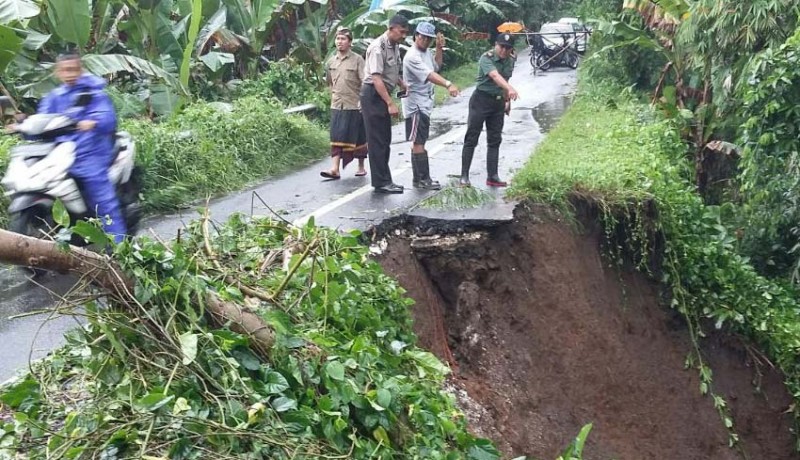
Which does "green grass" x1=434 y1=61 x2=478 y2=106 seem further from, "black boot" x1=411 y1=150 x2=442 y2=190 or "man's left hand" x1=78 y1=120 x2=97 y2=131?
"man's left hand" x1=78 y1=120 x2=97 y2=131

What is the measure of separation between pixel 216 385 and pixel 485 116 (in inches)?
216

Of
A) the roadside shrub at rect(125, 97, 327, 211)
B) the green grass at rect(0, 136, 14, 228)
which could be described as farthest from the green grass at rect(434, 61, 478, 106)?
the green grass at rect(0, 136, 14, 228)

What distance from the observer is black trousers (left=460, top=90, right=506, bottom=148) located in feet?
27.3

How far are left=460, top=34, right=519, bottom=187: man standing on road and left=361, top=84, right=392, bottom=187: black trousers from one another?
81 centimetres

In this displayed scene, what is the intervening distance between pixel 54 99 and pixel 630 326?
5.45 m

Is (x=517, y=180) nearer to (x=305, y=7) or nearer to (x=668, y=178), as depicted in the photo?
(x=668, y=178)

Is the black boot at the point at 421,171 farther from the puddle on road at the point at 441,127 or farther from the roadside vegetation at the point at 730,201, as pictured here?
the puddle on road at the point at 441,127

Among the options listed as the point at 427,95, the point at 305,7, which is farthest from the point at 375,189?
the point at 305,7

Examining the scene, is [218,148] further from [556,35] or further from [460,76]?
[556,35]

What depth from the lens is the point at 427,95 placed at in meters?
8.37

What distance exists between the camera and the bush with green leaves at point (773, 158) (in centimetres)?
789

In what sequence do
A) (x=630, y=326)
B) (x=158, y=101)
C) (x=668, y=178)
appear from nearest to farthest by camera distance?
(x=630, y=326), (x=668, y=178), (x=158, y=101)

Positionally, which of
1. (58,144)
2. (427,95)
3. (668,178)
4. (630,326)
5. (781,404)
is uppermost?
(58,144)

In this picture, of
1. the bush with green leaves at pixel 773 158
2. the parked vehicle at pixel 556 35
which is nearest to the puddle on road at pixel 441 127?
the bush with green leaves at pixel 773 158
